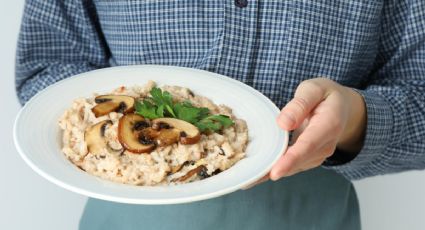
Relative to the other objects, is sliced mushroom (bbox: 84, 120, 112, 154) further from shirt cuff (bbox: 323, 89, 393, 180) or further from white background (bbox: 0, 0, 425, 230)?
white background (bbox: 0, 0, 425, 230)

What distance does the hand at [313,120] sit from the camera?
0.84 meters

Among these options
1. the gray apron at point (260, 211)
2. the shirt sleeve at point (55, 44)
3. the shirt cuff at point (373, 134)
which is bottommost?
the gray apron at point (260, 211)

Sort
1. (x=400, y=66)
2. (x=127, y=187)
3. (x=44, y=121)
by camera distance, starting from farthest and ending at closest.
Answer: (x=400, y=66), (x=44, y=121), (x=127, y=187)

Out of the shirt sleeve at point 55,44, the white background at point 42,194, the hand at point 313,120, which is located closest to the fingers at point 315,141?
the hand at point 313,120

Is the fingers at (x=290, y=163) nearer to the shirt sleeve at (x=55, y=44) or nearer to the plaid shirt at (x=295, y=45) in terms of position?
the plaid shirt at (x=295, y=45)

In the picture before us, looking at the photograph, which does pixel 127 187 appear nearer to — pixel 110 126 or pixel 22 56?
pixel 110 126

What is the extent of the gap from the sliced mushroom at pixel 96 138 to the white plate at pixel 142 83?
0.14 feet

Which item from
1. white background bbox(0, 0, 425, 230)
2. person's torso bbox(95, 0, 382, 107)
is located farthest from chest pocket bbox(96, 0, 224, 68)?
white background bbox(0, 0, 425, 230)

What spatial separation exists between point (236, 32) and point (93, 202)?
0.46 m

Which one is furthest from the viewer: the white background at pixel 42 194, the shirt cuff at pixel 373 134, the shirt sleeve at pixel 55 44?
the white background at pixel 42 194

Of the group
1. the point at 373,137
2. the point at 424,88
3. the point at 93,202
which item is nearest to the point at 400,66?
the point at 424,88

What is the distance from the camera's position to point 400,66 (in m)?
1.19

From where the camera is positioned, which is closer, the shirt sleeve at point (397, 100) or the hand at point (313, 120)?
the hand at point (313, 120)

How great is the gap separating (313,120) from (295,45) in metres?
0.24
